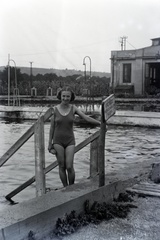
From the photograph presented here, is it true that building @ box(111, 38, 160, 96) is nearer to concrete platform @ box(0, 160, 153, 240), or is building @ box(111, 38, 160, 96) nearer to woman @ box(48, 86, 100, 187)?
woman @ box(48, 86, 100, 187)

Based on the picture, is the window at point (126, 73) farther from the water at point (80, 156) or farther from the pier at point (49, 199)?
the pier at point (49, 199)

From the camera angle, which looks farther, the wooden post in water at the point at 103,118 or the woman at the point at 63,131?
the woman at the point at 63,131

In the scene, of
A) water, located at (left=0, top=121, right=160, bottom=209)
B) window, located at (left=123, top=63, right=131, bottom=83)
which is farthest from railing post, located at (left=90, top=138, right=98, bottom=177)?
window, located at (left=123, top=63, right=131, bottom=83)

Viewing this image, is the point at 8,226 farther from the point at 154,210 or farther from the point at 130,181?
the point at 130,181

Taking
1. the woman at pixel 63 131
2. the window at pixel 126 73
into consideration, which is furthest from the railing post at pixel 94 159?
the window at pixel 126 73

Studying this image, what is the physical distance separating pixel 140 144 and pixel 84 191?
388 inches

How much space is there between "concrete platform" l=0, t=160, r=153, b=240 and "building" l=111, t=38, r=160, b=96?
3900 cm

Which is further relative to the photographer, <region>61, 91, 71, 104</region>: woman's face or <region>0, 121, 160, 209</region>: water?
<region>0, 121, 160, 209</region>: water

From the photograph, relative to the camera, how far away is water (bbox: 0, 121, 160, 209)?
7.96 metres

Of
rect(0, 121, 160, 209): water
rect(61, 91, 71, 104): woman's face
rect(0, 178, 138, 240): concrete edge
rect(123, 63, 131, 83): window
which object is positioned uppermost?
rect(123, 63, 131, 83): window

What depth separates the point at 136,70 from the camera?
148 feet

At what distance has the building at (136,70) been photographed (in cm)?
4438

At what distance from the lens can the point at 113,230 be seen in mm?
3947

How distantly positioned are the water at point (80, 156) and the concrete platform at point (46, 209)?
1953mm
